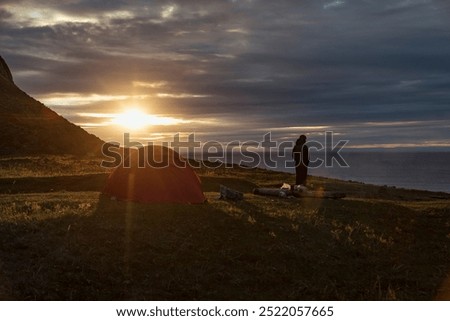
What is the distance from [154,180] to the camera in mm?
22562

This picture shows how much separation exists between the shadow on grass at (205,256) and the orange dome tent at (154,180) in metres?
1.57

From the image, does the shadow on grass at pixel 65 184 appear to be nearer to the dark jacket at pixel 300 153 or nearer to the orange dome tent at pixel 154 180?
the dark jacket at pixel 300 153

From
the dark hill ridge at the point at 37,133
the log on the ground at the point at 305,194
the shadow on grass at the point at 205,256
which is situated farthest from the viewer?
the dark hill ridge at the point at 37,133

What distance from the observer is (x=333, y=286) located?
1438 centimetres

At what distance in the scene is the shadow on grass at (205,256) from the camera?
1343cm

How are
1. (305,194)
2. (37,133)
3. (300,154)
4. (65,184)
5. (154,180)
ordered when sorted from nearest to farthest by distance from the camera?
1. (154,180)
2. (305,194)
3. (300,154)
4. (65,184)
5. (37,133)

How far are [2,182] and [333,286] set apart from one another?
76.9 ft

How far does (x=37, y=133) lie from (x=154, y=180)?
4589 cm

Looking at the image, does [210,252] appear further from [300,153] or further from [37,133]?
[37,133]

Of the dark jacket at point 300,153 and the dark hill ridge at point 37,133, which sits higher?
the dark hill ridge at point 37,133

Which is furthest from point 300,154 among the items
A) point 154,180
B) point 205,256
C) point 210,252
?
point 205,256

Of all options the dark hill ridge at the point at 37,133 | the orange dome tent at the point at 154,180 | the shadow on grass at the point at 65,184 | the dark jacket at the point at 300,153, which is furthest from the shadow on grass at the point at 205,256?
the dark hill ridge at the point at 37,133

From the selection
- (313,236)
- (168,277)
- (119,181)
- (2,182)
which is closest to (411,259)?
(313,236)

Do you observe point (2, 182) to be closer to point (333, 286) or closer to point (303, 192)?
point (303, 192)
